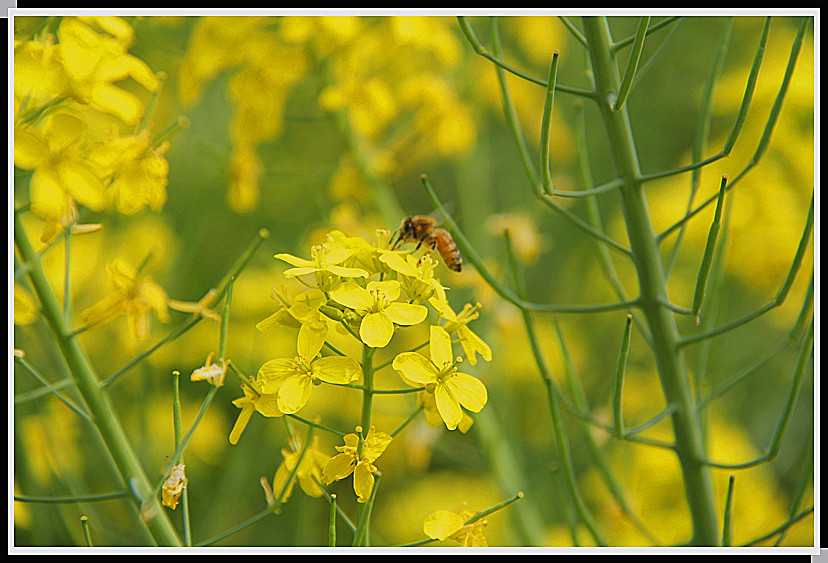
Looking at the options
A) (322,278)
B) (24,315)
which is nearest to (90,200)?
(24,315)

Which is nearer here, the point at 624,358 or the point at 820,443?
the point at 624,358

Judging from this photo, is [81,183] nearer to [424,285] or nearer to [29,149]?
[29,149]

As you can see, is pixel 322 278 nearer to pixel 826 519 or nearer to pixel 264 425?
pixel 826 519

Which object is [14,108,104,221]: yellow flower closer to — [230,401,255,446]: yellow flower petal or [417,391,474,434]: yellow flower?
[230,401,255,446]: yellow flower petal

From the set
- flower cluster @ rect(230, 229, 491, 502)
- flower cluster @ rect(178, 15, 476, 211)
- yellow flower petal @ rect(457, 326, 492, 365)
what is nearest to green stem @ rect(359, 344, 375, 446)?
flower cluster @ rect(230, 229, 491, 502)

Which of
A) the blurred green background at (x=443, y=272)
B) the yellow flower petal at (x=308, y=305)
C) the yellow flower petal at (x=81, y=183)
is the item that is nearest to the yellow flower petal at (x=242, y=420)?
the yellow flower petal at (x=308, y=305)

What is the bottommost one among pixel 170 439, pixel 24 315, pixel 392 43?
pixel 170 439

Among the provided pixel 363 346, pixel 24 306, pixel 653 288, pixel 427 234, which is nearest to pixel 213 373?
pixel 363 346

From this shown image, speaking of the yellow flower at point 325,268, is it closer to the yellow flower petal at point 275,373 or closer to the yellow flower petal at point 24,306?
the yellow flower petal at point 275,373
